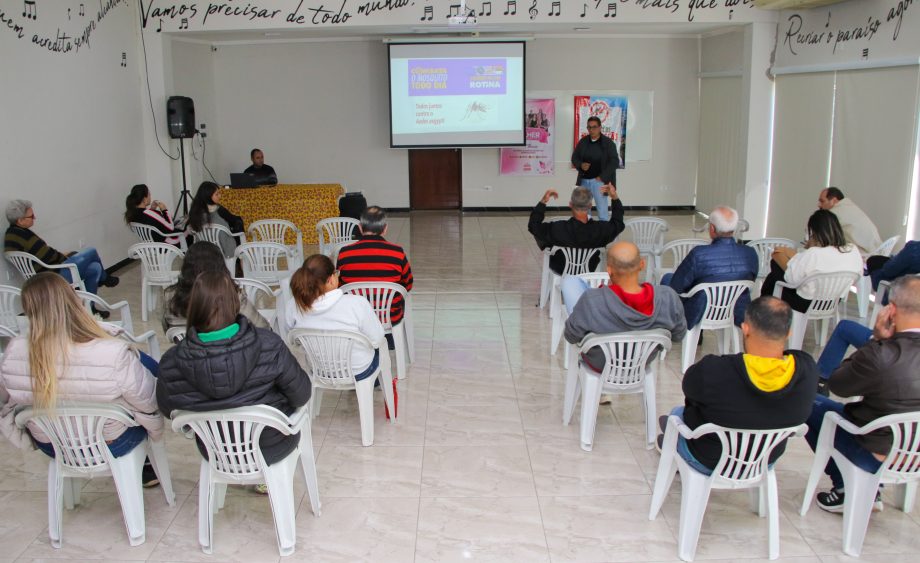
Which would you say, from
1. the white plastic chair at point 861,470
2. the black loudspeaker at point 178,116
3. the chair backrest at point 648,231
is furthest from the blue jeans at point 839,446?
the black loudspeaker at point 178,116

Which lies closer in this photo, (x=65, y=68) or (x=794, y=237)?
(x=65, y=68)

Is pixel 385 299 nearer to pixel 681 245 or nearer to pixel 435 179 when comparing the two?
pixel 681 245

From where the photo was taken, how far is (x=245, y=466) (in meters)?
2.94

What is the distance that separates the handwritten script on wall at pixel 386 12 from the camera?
29.1 feet

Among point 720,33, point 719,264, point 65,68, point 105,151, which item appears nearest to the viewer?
point 719,264

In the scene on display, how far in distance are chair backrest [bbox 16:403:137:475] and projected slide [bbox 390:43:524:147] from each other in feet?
29.5

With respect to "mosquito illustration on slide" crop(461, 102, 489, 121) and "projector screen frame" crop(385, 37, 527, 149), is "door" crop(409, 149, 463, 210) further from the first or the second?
"mosquito illustration on slide" crop(461, 102, 489, 121)

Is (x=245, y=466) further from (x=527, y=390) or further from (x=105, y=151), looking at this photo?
(x=105, y=151)

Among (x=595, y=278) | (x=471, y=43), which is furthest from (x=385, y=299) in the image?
(x=471, y=43)

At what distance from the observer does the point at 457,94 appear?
11.4 metres

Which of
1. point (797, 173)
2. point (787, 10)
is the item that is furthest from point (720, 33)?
point (797, 173)

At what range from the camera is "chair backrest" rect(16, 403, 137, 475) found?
2.85 m

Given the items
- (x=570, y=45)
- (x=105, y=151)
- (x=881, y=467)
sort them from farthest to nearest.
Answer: (x=570, y=45) < (x=105, y=151) < (x=881, y=467)

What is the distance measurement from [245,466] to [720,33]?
31.8ft
